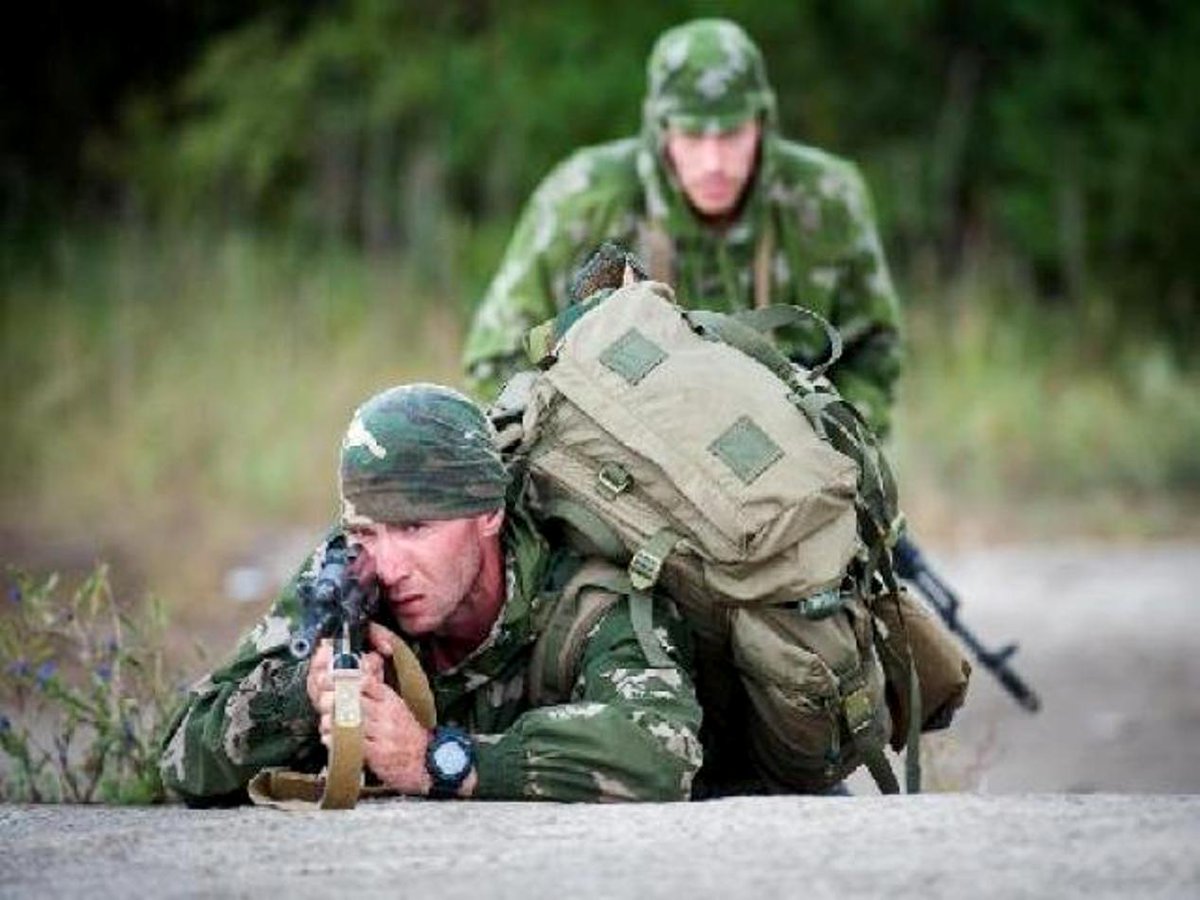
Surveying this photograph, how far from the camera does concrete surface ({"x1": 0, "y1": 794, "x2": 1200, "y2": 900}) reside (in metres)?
4.13

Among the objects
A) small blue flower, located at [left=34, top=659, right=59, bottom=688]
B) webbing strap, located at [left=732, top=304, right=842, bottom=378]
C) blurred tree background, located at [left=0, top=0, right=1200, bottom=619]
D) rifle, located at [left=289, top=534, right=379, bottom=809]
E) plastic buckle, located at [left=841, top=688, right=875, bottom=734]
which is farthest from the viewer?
blurred tree background, located at [left=0, top=0, right=1200, bottom=619]

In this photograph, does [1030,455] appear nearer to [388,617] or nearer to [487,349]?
[487,349]

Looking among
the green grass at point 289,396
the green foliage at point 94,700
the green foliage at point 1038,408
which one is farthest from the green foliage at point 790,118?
the green foliage at point 94,700

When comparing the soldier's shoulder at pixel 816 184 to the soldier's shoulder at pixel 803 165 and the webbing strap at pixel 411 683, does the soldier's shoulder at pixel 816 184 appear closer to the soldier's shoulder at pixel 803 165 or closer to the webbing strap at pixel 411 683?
the soldier's shoulder at pixel 803 165

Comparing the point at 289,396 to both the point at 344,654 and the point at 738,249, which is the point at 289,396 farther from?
the point at 344,654

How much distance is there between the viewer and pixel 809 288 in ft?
24.9

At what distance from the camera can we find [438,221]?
1647 centimetres

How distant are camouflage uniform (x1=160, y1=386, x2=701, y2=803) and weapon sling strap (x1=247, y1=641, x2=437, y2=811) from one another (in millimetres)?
42

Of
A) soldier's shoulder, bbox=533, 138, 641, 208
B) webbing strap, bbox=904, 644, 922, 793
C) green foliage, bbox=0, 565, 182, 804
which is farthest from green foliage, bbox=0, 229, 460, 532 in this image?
webbing strap, bbox=904, 644, 922, 793

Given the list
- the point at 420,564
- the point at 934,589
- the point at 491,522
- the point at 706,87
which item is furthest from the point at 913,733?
the point at 706,87

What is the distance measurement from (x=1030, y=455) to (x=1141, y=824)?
843 cm

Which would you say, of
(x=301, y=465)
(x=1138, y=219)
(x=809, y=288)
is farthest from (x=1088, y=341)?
(x=809, y=288)

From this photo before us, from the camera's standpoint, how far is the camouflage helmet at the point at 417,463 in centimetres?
489

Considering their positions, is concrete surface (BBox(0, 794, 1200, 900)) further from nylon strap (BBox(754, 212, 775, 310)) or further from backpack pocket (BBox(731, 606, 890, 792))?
nylon strap (BBox(754, 212, 775, 310))
